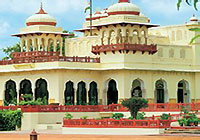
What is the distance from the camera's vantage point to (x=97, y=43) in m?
51.3

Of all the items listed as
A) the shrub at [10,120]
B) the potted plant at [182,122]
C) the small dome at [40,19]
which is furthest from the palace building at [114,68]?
the potted plant at [182,122]

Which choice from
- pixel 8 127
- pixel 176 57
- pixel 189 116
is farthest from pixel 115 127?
pixel 176 57

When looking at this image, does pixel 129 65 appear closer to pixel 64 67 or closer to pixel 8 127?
pixel 64 67

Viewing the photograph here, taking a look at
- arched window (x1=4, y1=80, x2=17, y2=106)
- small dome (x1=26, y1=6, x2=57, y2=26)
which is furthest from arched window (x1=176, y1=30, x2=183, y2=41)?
arched window (x1=4, y1=80, x2=17, y2=106)

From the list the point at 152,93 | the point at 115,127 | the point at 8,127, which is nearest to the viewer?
the point at 115,127

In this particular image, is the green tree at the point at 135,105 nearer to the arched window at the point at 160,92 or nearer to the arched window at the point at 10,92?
the arched window at the point at 160,92

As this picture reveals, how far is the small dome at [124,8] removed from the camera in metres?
46.8

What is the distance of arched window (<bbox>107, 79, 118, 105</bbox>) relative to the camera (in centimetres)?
4747

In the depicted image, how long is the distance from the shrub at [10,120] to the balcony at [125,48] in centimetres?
837

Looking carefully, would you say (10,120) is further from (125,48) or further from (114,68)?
(125,48)

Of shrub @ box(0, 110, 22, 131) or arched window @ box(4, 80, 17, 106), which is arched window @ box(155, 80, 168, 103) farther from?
shrub @ box(0, 110, 22, 131)

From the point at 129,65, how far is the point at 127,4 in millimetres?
4435

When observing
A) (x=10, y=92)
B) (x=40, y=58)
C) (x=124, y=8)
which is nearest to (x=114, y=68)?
(x=124, y=8)

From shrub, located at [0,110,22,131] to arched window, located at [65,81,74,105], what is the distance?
17.7 ft
